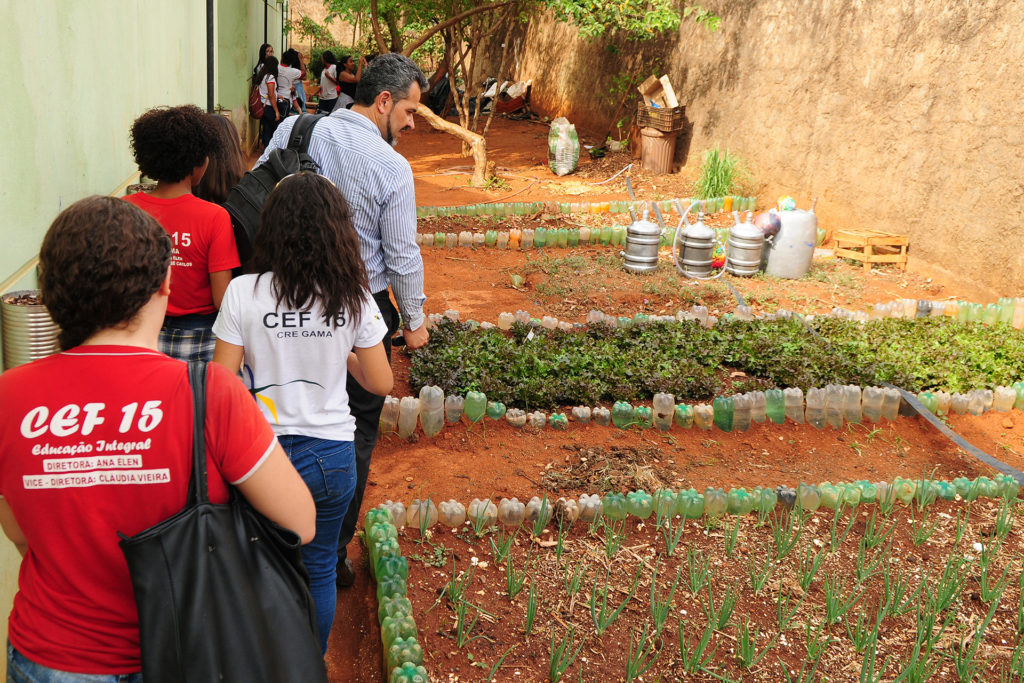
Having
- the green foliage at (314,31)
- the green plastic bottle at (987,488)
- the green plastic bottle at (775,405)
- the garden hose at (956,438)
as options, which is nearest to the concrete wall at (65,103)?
the green plastic bottle at (775,405)

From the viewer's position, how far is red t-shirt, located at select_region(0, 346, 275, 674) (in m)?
1.50

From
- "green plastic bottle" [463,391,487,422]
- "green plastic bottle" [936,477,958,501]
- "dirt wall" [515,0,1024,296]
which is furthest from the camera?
"dirt wall" [515,0,1024,296]

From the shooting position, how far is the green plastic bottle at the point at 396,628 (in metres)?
2.92

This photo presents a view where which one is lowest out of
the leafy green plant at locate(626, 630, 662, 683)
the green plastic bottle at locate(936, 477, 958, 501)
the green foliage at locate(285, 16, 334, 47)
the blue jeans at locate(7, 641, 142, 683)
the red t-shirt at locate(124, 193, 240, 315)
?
the leafy green plant at locate(626, 630, 662, 683)

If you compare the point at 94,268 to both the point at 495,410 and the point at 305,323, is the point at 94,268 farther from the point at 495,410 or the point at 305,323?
the point at 495,410

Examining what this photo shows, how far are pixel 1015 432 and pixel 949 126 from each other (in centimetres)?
394

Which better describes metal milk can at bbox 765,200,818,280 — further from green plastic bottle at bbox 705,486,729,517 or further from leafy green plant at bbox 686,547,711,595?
leafy green plant at bbox 686,547,711,595

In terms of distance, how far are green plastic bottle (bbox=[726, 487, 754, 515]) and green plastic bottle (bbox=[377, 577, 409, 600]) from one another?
1614mm

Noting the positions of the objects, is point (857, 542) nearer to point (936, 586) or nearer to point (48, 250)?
point (936, 586)

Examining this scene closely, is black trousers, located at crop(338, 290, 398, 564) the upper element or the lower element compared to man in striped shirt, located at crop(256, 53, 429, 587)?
lower

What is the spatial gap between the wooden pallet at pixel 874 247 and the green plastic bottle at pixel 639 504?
5362mm

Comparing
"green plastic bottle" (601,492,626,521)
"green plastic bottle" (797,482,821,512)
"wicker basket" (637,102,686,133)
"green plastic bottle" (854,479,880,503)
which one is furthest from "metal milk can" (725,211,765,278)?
"green plastic bottle" (601,492,626,521)

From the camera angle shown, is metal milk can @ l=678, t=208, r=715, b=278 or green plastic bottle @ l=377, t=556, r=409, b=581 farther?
metal milk can @ l=678, t=208, r=715, b=278

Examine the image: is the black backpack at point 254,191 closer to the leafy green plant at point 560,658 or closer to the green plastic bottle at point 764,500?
the leafy green plant at point 560,658
